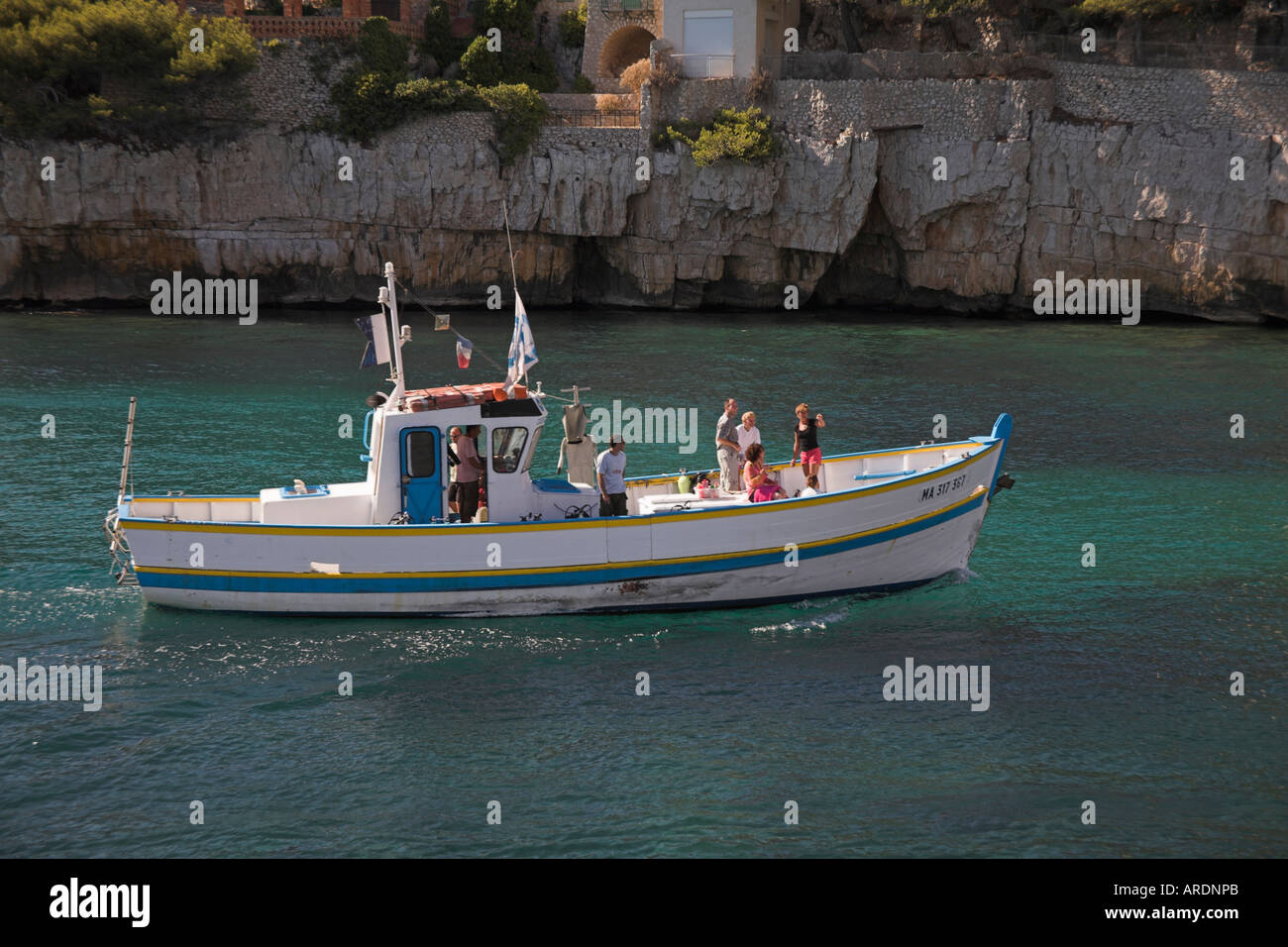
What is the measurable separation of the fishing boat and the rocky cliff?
107 ft

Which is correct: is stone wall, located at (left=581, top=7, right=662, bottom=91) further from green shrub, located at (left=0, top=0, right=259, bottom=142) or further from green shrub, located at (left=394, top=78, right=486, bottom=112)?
green shrub, located at (left=0, top=0, right=259, bottom=142)

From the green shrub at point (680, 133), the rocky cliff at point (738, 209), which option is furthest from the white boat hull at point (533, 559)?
the green shrub at point (680, 133)

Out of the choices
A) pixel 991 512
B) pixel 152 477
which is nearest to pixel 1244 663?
pixel 991 512

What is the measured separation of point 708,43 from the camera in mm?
52469

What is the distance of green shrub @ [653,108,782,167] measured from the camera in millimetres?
50375

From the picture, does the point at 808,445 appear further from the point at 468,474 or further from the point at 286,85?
the point at 286,85

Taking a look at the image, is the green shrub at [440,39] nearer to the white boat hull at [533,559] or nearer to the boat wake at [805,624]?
the white boat hull at [533,559]

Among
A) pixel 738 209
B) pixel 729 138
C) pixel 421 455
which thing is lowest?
pixel 421 455

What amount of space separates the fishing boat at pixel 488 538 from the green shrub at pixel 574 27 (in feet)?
134

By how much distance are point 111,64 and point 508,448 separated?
39.4 meters

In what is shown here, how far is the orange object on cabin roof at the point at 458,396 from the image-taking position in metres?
19.4

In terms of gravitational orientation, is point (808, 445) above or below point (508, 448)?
below

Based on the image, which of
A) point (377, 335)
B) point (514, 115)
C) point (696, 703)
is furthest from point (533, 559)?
point (514, 115)

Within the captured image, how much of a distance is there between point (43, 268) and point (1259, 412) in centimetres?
4511
